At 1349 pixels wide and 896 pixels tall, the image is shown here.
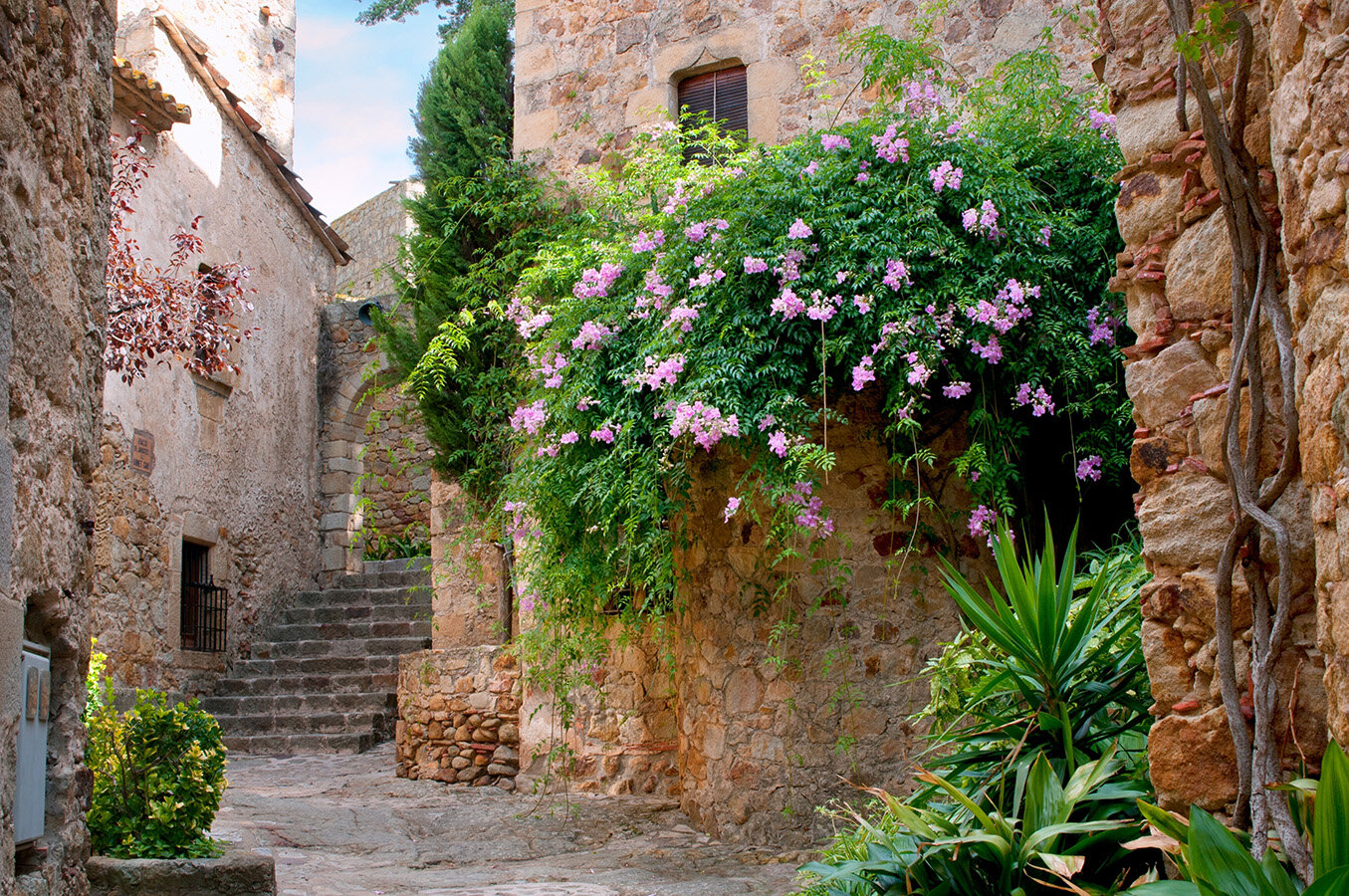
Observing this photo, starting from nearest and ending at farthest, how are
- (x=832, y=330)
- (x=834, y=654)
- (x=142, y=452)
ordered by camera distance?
(x=832, y=330) → (x=834, y=654) → (x=142, y=452)

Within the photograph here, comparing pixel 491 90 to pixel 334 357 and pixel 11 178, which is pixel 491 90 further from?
pixel 11 178

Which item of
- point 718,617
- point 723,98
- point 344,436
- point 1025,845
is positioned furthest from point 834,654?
point 344,436

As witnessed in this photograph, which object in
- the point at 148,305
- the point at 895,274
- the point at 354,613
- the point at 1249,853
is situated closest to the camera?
the point at 1249,853

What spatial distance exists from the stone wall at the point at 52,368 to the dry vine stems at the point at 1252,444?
2352 millimetres

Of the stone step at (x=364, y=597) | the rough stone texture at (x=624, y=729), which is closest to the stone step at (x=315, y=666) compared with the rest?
the stone step at (x=364, y=597)

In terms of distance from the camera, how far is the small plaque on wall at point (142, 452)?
9.09 meters

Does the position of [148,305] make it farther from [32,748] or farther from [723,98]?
[32,748]

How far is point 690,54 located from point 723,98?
355 mm

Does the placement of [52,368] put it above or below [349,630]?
above

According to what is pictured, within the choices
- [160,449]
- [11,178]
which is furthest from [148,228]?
[11,178]

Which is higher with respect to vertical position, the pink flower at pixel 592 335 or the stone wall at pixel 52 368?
the pink flower at pixel 592 335

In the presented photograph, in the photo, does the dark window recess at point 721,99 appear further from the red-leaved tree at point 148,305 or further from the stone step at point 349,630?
the stone step at point 349,630

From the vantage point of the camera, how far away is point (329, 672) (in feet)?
33.9

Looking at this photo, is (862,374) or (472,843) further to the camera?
(472,843)
